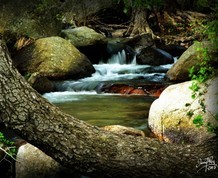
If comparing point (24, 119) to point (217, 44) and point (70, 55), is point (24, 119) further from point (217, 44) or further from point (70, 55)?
point (70, 55)

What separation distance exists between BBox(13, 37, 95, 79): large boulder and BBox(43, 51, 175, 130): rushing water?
41 centimetres

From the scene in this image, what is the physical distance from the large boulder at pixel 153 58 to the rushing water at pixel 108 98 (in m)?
0.35

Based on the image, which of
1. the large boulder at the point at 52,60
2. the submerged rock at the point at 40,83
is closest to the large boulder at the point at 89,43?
the large boulder at the point at 52,60

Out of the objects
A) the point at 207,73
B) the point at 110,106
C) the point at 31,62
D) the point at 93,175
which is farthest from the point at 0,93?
the point at 31,62

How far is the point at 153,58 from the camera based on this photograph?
15148 millimetres

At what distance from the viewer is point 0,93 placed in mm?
3303

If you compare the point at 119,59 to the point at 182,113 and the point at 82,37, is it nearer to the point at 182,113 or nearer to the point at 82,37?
the point at 82,37

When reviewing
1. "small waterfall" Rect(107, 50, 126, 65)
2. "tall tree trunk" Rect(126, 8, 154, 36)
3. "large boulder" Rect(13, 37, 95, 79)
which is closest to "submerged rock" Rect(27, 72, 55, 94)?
"large boulder" Rect(13, 37, 95, 79)

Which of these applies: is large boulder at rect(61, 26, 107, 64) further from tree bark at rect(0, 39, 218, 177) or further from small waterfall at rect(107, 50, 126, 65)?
tree bark at rect(0, 39, 218, 177)

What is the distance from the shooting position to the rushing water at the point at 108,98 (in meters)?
8.17

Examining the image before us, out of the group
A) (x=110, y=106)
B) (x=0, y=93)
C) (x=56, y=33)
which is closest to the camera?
(x=0, y=93)

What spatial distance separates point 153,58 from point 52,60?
14.0ft

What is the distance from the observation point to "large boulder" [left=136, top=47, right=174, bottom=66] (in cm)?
1505

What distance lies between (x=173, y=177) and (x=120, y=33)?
18533 mm
